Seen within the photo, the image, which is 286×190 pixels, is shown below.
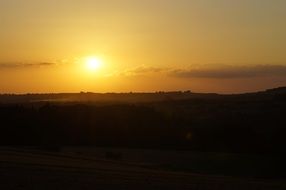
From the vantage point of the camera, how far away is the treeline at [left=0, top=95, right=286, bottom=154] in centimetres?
6517

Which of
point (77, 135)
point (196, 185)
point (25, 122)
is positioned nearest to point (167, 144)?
point (77, 135)

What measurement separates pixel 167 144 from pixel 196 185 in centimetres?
4381

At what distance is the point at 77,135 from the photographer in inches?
2859

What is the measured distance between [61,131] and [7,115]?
242 inches

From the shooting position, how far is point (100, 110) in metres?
83.3

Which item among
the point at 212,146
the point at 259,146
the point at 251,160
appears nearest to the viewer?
the point at 251,160

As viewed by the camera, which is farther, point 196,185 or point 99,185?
point 196,185

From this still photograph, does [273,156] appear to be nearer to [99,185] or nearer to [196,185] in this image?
[196,185]

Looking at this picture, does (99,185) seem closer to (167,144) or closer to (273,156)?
(273,156)

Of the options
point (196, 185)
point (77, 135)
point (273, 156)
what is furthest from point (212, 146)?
point (196, 185)

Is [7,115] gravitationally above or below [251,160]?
above

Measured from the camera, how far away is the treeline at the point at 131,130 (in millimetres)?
65169

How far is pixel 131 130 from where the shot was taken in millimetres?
74875

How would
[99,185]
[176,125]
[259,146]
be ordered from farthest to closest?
[176,125], [259,146], [99,185]
